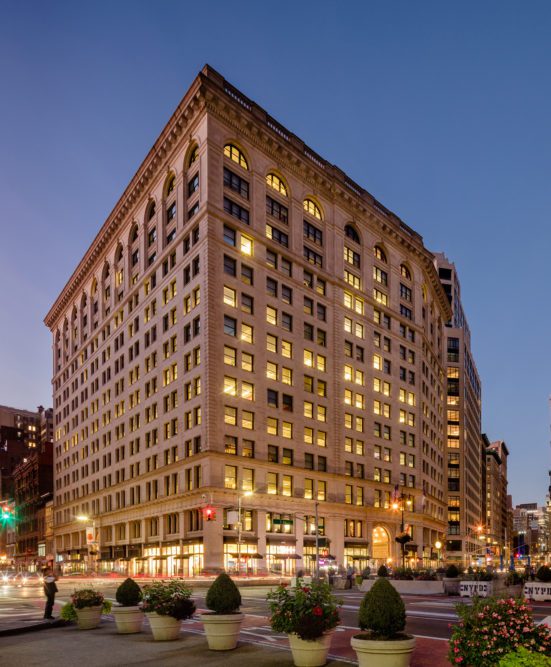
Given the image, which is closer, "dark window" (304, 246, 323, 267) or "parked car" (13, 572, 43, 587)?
"parked car" (13, 572, 43, 587)

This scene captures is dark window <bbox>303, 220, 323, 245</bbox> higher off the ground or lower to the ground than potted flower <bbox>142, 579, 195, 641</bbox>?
higher

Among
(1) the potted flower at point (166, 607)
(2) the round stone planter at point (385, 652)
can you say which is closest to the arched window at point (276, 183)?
(1) the potted flower at point (166, 607)

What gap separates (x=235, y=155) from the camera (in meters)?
76.7

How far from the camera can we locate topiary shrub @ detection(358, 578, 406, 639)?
1255 cm

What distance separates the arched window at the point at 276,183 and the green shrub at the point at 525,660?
245ft

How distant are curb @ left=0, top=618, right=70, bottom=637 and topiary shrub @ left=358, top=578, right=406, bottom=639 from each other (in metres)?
14.7

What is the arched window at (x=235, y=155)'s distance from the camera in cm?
A: 7550

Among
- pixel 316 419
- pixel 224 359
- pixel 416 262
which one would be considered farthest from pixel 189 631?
pixel 416 262

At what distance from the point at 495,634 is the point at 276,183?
75.9 metres

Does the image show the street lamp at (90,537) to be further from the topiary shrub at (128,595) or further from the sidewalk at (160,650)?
the topiary shrub at (128,595)

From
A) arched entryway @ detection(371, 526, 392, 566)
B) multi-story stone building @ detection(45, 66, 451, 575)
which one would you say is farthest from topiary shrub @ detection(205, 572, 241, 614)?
arched entryway @ detection(371, 526, 392, 566)

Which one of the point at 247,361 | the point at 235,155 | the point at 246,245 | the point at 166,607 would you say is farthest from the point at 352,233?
the point at 166,607

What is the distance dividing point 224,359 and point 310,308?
58.3ft

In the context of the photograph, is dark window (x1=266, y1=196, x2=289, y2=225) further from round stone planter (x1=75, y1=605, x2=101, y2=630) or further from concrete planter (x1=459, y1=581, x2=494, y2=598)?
round stone planter (x1=75, y1=605, x2=101, y2=630)
